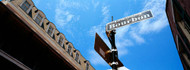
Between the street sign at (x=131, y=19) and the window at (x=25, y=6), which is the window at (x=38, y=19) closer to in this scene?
the window at (x=25, y=6)

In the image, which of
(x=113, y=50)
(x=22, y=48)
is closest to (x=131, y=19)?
(x=113, y=50)

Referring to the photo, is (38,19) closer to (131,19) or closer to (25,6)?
(25,6)

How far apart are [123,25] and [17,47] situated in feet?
21.7

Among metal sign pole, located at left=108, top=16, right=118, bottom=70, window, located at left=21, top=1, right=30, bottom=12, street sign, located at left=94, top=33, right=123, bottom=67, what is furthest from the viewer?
window, located at left=21, top=1, right=30, bottom=12

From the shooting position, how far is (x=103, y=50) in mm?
4055

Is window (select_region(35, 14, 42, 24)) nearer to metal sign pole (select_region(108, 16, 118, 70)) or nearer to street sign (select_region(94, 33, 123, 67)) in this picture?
metal sign pole (select_region(108, 16, 118, 70))

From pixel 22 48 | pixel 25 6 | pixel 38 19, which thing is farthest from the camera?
pixel 38 19

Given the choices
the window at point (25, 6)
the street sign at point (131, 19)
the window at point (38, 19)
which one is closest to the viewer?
the street sign at point (131, 19)

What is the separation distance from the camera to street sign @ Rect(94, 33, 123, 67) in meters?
3.83

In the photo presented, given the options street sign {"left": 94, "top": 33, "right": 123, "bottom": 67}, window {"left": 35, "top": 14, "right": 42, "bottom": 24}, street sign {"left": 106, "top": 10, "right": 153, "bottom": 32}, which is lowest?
street sign {"left": 94, "top": 33, "right": 123, "bottom": 67}

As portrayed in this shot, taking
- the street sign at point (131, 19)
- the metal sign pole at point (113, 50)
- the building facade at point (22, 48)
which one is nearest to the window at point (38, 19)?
the building facade at point (22, 48)

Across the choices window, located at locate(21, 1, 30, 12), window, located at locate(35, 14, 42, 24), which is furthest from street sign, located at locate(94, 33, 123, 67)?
window, located at locate(35, 14, 42, 24)

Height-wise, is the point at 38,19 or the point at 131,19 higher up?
the point at 38,19

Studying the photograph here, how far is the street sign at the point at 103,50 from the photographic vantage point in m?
3.83
